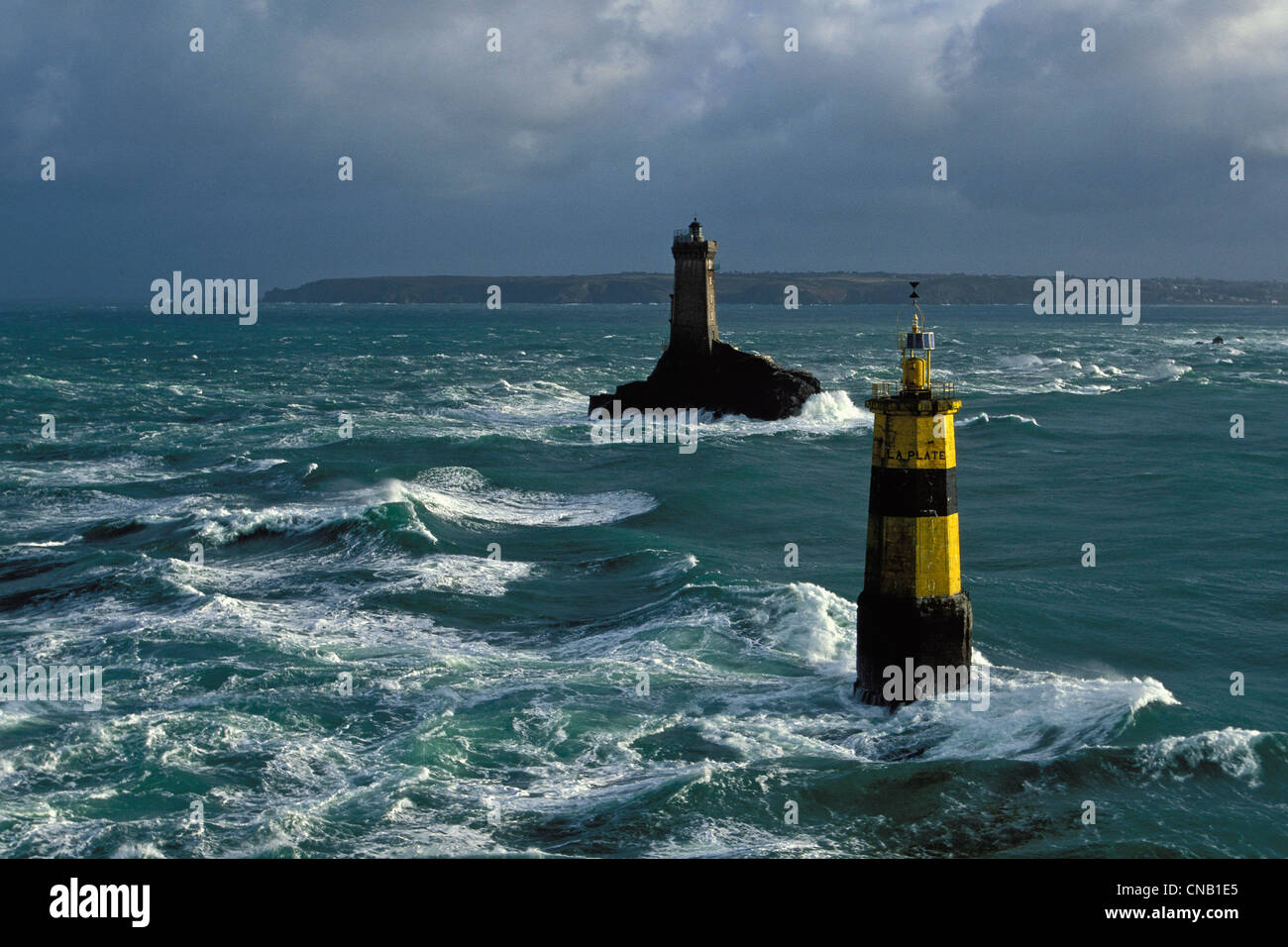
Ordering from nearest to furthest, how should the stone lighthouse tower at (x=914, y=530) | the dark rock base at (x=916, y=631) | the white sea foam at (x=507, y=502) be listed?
the stone lighthouse tower at (x=914, y=530) < the dark rock base at (x=916, y=631) < the white sea foam at (x=507, y=502)

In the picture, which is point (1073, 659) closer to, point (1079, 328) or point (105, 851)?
point (105, 851)

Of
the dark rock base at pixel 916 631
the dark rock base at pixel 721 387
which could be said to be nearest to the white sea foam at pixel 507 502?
the dark rock base at pixel 916 631

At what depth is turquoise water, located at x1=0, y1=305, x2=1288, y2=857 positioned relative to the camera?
50.2ft

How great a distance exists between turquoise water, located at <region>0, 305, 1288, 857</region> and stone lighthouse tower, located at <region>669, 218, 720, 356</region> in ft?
30.4

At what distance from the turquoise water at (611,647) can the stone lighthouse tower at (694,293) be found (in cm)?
927

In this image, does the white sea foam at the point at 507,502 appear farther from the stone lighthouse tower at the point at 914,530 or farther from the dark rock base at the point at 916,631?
the stone lighthouse tower at the point at 914,530

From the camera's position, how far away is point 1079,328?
16100 cm

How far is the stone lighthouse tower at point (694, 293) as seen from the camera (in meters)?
58.1

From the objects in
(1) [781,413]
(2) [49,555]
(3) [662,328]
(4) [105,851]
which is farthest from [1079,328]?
(4) [105,851]

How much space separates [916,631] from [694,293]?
4241cm

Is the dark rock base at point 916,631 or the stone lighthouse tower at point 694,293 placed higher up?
the stone lighthouse tower at point 694,293

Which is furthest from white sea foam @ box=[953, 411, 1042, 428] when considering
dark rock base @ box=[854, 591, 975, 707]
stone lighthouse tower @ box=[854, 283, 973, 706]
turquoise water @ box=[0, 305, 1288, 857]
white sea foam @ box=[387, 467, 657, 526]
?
stone lighthouse tower @ box=[854, 283, 973, 706]

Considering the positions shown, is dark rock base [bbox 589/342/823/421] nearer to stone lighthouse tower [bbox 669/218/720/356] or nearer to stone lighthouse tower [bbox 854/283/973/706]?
stone lighthouse tower [bbox 669/218/720/356]

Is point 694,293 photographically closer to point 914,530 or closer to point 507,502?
point 507,502
